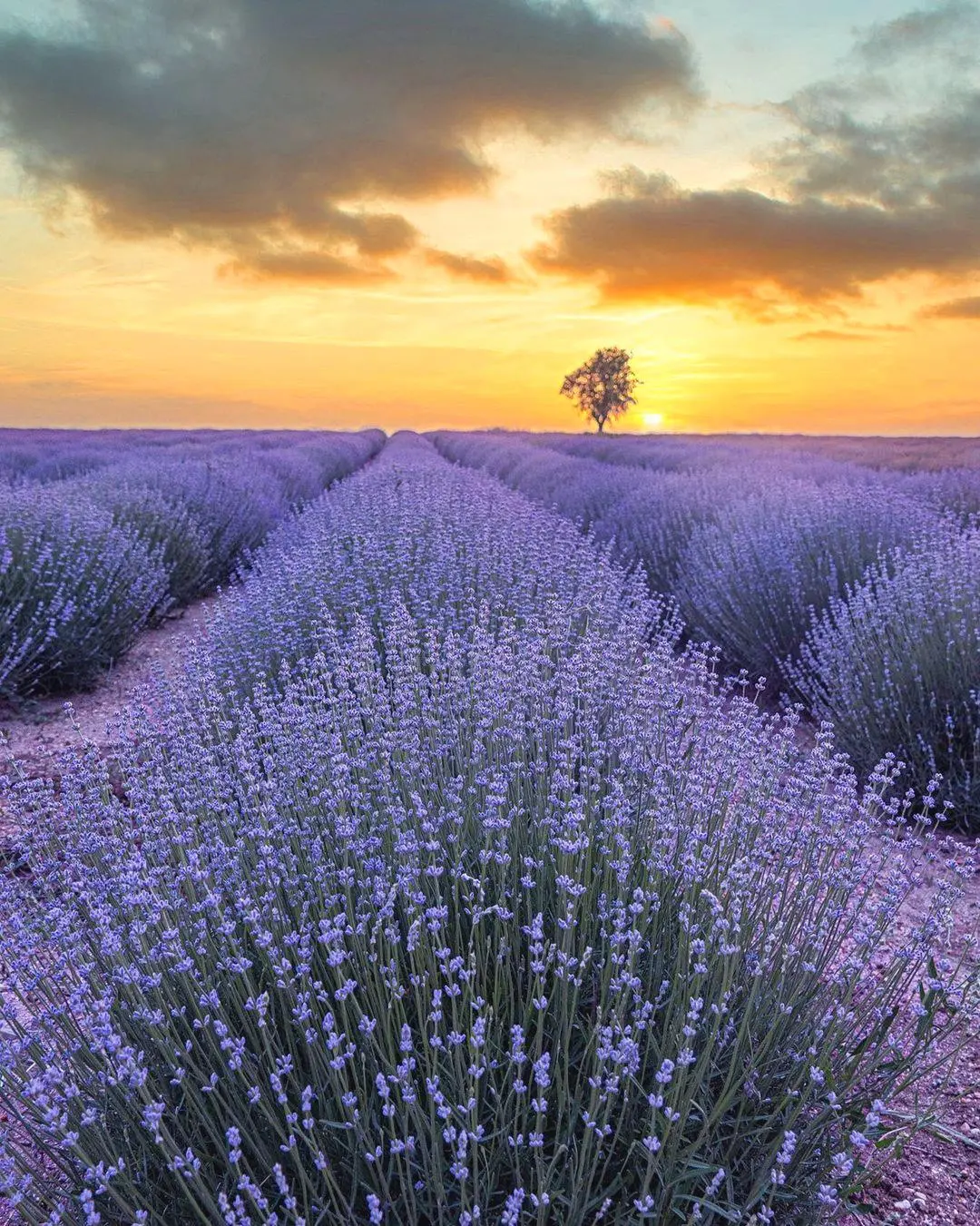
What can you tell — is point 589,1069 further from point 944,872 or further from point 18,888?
point 944,872

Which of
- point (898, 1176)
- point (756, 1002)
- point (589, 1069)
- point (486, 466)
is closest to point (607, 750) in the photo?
point (756, 1002)

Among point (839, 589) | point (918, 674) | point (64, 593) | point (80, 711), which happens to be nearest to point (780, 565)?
point (839, 589)

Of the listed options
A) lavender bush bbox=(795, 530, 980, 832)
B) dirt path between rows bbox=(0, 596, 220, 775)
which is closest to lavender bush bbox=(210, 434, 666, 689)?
dirt path between rows bbox=(0, 596, 220, 775)

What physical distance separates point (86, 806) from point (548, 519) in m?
4.70

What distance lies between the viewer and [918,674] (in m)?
3.80

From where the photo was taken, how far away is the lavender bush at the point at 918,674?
3680 mm

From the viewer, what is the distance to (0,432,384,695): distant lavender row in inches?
211

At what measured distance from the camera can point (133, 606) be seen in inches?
239

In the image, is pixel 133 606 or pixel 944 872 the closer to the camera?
pixel 944 872

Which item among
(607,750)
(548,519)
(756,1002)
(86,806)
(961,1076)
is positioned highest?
(548,519)

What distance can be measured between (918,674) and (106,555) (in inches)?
200

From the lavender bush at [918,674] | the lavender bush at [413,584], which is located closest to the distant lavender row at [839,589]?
the lavender bush at [918,674]

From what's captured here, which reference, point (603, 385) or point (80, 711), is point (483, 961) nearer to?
point (80, 711)

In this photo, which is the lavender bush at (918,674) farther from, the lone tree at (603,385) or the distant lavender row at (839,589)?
the lone tree at (603,385)
